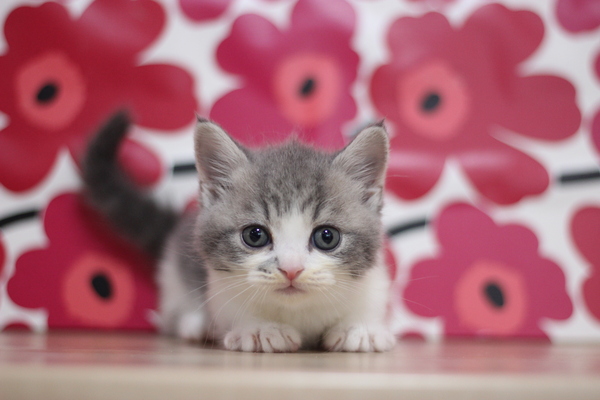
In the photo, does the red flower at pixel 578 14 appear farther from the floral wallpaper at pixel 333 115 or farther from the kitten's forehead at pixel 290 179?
the kitten's forehead at pixel 290 179

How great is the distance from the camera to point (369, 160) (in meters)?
1.10

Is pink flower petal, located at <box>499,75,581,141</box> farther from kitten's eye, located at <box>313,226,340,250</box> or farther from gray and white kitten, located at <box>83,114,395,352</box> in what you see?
kitten's eye, located at <box>313,226,340,250</box>

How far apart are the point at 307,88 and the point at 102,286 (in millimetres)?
914

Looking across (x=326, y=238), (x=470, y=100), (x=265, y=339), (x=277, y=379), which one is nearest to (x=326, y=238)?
(x=326, y=238)

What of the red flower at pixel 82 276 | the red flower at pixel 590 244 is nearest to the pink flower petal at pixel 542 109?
the red flower at pixel 590 244

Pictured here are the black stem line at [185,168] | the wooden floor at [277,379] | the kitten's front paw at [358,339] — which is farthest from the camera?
the black stem line at [185,168]

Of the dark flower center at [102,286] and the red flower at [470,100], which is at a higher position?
the red flower at [470,100]

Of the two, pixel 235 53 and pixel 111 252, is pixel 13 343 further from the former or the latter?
pixel 235 53

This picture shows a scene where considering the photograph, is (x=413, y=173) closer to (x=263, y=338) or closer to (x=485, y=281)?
(x=485, y=281)

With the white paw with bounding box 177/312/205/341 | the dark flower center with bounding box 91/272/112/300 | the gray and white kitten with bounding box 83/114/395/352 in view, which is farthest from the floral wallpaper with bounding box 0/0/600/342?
the gray and white kitten with bounding box 83/114/395/352

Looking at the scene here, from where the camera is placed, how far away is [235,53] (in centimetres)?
154

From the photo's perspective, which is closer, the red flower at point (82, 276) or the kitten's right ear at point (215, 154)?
the kitten's right ear at point (215, 154)

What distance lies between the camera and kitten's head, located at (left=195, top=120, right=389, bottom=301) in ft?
3.10

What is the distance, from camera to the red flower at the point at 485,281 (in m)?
1.45
